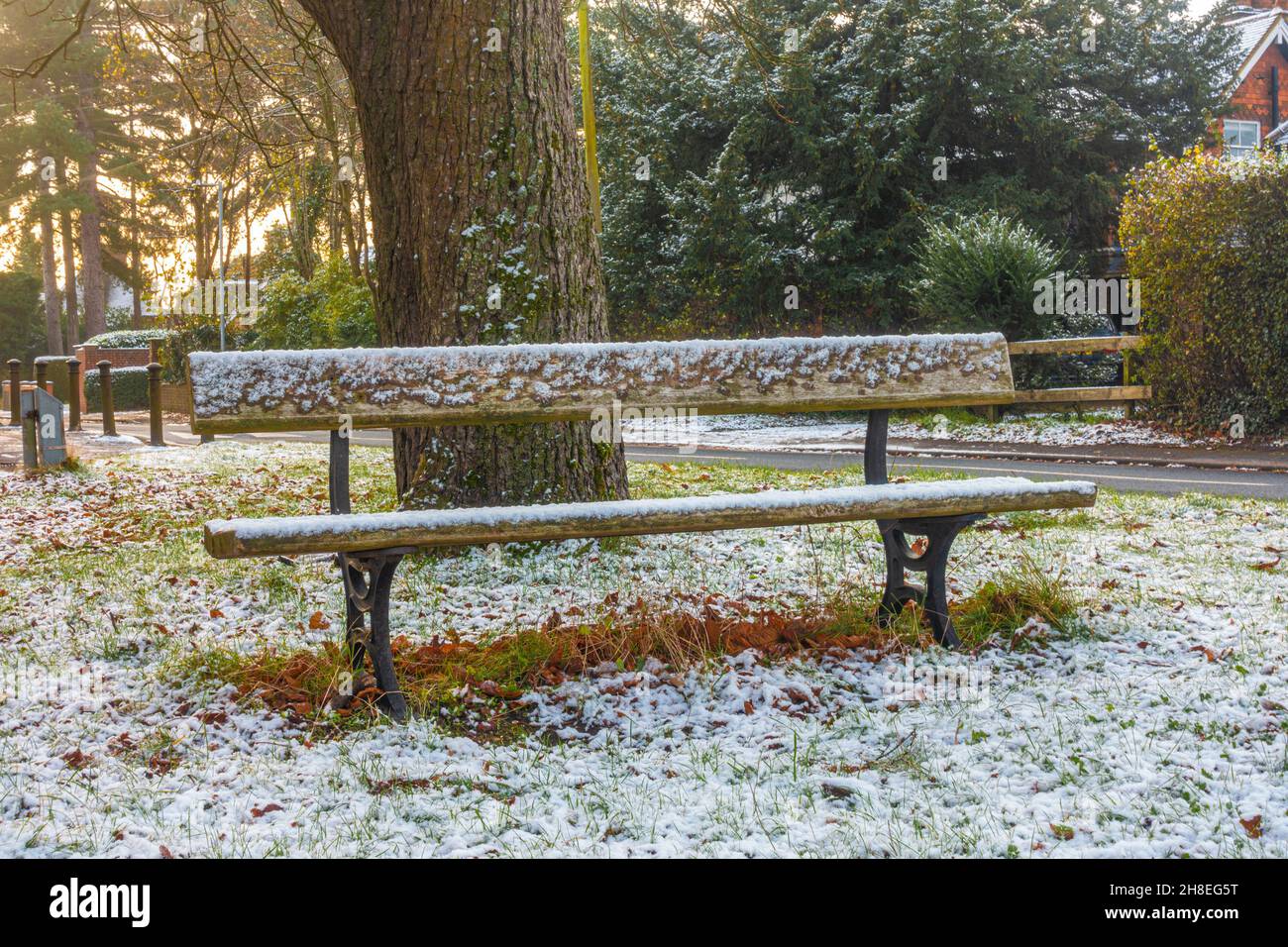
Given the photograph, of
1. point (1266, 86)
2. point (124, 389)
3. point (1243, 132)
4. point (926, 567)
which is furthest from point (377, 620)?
point (1266, 86)

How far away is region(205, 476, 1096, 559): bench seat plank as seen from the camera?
10.1 ft

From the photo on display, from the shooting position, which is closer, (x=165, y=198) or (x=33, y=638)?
(x=33, y=638)

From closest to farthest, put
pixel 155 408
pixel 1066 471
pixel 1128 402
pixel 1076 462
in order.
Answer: pixel 1066 471, pixel 1076 462, pixel 1128 402, pixel 155 408

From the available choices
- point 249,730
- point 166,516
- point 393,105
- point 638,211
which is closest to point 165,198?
point 638,211

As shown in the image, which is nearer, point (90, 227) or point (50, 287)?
point (90, 227)

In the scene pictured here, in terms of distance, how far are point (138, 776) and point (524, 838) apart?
115cm

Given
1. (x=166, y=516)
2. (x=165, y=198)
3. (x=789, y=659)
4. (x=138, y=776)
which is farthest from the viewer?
(x=165, y=198)

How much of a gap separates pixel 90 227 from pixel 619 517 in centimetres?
3602

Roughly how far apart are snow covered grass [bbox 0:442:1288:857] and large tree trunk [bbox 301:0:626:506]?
0.50 m

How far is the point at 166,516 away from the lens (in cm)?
761

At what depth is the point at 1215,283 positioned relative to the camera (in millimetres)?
11625

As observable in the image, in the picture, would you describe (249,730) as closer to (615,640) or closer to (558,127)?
(615,640)

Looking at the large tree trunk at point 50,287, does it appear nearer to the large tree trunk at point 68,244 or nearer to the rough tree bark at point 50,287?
the rough tree bark at point 50,287

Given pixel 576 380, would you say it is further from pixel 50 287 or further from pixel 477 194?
pixel 50 287
